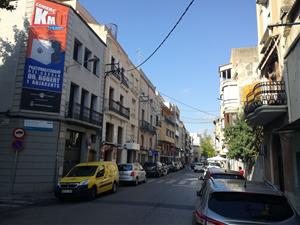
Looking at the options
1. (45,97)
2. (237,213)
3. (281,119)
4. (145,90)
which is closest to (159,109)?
(145,90)

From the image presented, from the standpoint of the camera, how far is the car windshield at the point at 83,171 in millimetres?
16016

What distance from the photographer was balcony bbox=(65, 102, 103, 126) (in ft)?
67.7

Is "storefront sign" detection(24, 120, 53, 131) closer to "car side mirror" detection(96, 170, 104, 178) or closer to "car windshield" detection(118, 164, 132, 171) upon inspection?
"car side mirror" detection(96, 170, 104, 178)

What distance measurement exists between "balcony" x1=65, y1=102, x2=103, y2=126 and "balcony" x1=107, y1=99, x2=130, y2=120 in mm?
2666

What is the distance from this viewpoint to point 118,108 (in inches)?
1179

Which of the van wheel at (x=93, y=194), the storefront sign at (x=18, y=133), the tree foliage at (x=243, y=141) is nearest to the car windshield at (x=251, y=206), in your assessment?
the van wheel at (x=93, y=194)

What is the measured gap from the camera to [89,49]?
23.9 meters

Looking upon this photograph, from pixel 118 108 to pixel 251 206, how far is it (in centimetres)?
2558

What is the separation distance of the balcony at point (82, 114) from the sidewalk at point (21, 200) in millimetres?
5452

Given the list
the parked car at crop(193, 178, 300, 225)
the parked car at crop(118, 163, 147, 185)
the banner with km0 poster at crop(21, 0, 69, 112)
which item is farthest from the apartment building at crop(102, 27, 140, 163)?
the parked car at crop(193, 178, 300, 225)

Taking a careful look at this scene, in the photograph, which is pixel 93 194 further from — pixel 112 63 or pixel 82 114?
pixel 112 63

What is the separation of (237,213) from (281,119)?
1091 centimetres

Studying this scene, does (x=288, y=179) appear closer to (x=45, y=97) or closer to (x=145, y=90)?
(x=45, y=97)

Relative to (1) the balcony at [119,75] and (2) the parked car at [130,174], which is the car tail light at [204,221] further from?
(1) the balcony at [119,75]
